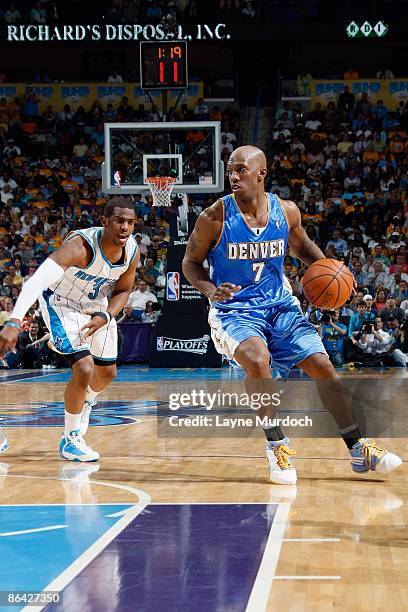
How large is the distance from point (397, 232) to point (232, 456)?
13.6 m

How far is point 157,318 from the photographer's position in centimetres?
1717

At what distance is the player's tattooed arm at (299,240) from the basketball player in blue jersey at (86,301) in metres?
1.10

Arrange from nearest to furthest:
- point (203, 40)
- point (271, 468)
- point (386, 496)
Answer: point (386, 496), point (271, 468), point (203, 40)

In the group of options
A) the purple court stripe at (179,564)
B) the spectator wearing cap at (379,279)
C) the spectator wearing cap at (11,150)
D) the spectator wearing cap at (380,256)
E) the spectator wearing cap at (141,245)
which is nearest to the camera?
the purple court stripe at (179,564)

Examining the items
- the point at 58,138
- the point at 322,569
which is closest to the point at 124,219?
the point at 322,569

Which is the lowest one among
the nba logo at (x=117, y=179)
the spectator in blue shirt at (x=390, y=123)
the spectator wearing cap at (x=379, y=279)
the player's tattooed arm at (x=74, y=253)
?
the spectator wearing cap at (x=379, y=279)

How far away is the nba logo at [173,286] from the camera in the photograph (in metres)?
16.8

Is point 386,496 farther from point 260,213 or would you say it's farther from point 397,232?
point 397,232

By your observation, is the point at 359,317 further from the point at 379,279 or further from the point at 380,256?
the point at 380,256

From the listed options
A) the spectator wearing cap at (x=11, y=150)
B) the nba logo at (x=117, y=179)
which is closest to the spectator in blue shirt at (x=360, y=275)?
the nba logo at (x=117, y=179)

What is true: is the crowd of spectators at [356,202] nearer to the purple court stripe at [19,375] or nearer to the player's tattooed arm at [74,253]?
the purple court stripe at [19,375]

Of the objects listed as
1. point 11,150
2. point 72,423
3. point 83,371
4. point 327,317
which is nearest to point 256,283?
point 83,371

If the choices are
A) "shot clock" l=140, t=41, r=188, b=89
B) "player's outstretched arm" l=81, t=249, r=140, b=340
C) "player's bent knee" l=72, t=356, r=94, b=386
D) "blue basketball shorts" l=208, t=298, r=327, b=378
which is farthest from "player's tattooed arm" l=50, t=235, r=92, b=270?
"shot clock" l=140, t=41, r=188, b=89

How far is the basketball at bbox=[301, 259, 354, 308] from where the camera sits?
6.19 m
